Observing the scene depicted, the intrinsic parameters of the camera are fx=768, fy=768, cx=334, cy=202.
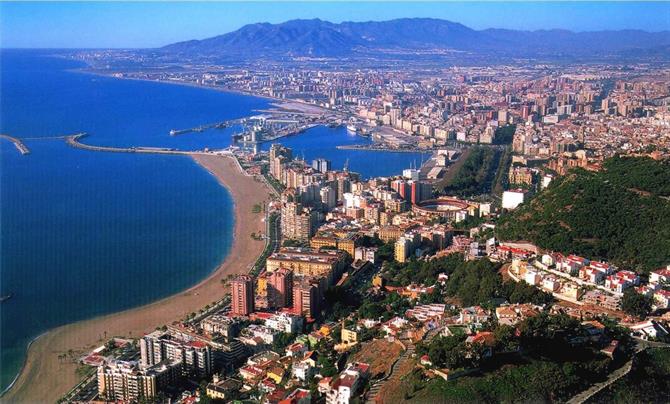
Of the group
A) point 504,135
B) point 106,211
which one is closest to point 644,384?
point 106,211

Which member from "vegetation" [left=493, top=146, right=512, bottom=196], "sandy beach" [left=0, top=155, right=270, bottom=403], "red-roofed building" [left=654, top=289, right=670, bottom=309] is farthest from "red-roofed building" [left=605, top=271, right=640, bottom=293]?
"vegetation" [left=493, top=146, right=512, bottom=196]

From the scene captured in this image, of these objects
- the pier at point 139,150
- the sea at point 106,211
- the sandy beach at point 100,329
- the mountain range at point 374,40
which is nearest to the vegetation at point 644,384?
the sandy beach at point 100,329

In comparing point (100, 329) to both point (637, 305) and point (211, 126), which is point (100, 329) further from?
point (211, 126)

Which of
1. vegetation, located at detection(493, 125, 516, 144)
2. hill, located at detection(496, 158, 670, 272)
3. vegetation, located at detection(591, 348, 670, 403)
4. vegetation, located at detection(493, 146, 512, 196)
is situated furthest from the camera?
vegetation, located at detection(493, 125, 516, 144)

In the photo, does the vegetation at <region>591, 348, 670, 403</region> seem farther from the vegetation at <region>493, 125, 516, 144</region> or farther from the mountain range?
the mountain range

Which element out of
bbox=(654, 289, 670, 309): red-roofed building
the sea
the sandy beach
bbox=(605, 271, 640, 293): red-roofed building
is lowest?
the sandy beach

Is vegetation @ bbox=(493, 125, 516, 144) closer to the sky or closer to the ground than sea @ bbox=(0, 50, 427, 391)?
closer to the sky
